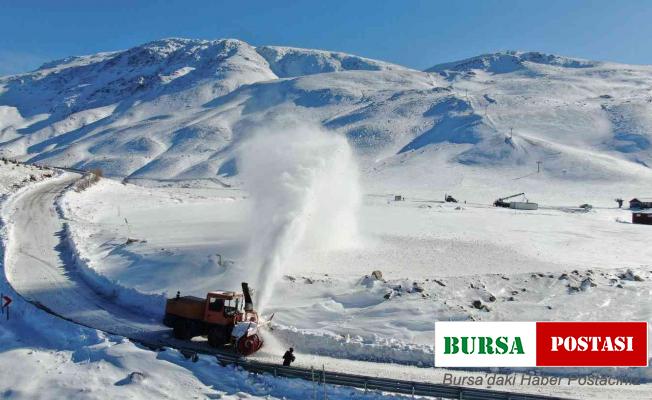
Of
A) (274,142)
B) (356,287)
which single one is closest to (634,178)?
(274,142)

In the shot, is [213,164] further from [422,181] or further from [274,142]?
[274,142]

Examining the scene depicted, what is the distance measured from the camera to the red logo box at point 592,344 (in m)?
18.7

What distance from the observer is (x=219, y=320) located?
20.2 metres

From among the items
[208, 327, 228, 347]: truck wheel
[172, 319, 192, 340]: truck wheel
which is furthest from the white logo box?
[172, 319, 192, 340]: truck wheel

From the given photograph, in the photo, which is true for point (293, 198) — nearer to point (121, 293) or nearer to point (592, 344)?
point (121, 293)

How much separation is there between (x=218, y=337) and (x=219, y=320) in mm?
658

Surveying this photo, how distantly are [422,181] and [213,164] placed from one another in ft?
203

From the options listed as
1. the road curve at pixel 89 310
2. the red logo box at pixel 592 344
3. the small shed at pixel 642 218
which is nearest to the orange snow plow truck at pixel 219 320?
the road curve at pixel 89 310

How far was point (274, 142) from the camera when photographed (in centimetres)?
3959

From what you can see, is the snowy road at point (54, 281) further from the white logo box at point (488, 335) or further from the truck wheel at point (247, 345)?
the white logo box at point (488, 335)

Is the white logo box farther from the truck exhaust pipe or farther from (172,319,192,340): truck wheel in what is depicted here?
(172,319,192,340): truck wheel

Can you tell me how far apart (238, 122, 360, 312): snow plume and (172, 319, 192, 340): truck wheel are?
332cm

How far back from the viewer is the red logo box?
1870cm

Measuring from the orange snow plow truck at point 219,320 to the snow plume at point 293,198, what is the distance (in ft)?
8.82
